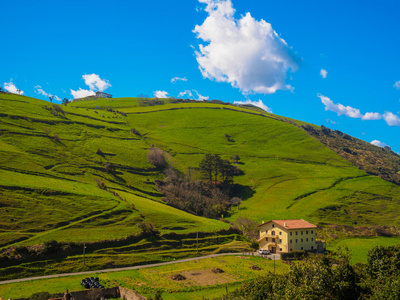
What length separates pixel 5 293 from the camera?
44.9 metres

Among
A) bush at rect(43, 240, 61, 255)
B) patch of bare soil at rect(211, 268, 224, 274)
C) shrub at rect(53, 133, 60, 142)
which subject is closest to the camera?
bush at rect(43, 240, 61, 255)

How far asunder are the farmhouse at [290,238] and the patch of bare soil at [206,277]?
27.2m

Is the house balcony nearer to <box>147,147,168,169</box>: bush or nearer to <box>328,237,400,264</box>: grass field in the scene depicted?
<box>328,237,400,264</box>: grass field

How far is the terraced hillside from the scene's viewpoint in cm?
6819

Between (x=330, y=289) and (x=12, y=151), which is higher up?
(x=12, y=151)

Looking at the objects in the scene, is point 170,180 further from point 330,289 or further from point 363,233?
point 330,289

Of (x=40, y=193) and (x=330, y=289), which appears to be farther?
(x=40, y=193)

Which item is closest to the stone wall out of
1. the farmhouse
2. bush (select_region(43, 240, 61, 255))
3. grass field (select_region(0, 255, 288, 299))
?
grass field (select_region(0, 255, 288, 299))

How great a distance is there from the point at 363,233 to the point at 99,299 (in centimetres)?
7878

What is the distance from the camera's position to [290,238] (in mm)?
79250

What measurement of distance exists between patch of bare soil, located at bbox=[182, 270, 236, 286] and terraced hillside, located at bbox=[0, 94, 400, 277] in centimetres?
1267

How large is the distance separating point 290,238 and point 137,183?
5572 cm

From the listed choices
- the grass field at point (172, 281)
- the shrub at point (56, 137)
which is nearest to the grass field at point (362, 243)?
the grass field at point (172, 281)

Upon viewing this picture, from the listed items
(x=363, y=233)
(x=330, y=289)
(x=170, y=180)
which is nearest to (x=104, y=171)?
(x=170, y=180)
